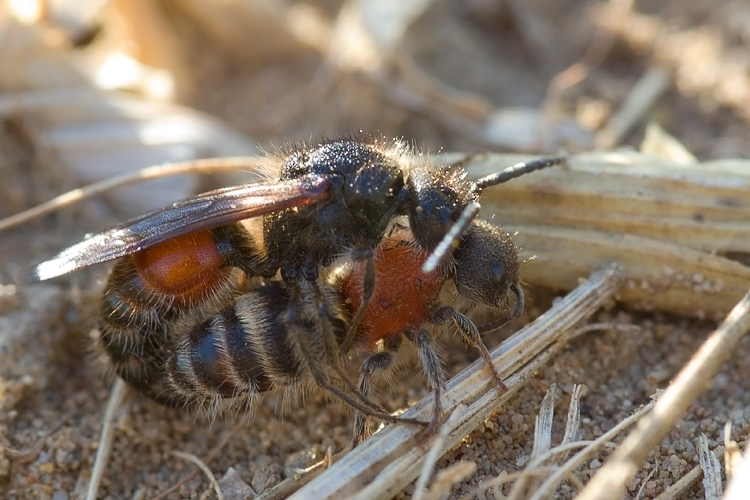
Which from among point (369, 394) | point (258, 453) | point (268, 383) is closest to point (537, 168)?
point (369, 394)

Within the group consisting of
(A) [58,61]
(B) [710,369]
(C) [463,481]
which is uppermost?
(A) [58,61]

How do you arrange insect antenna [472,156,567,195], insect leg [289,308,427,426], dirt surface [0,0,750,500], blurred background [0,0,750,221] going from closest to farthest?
insect leg [289,308,427,426]
dirt surface [0,0,750,500]
insect antenna [472,156,567,195]
blurred background [0,0,750,221]

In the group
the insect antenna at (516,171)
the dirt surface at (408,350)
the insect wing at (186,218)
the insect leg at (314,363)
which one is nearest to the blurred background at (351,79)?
the dirt surface at (408,350)

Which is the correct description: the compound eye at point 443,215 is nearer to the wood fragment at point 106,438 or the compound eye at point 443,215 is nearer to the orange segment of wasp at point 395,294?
the orange segment of wasp at point 395,294

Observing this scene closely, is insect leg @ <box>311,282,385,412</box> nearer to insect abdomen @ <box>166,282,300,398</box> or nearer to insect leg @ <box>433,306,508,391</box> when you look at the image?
insect abdomen @ <box>166,282,300,398</box>

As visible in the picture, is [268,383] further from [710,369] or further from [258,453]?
[710,369]

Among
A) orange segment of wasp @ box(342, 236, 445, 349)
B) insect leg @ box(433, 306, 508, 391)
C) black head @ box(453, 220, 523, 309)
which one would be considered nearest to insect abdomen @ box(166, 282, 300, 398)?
orange segment of wasp @ box(342, 236, 445, 349)
